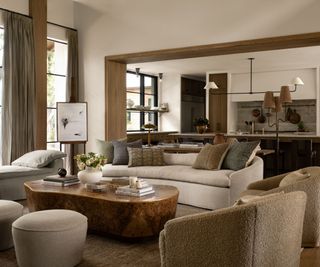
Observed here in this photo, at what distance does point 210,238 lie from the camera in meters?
2.05

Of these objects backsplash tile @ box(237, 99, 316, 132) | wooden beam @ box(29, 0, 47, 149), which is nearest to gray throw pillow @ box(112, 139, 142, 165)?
wooden beam @ box(29, 0, 47, 149)

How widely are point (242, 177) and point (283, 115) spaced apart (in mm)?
6149

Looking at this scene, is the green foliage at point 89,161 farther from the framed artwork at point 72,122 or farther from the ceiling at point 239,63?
the ceiling at point 239,63

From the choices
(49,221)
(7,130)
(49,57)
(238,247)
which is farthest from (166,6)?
(238,247)

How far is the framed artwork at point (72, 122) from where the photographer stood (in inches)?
270

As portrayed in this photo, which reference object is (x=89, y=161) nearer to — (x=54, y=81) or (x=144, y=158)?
(x=144, y=158)

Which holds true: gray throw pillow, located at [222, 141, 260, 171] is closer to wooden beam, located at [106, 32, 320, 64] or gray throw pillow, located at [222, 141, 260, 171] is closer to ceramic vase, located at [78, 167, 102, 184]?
wooden beam, located at [106, 32, 320, 64]

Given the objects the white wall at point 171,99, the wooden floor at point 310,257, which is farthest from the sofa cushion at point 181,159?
the white wall at point 171,99

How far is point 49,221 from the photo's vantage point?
9.60 feet

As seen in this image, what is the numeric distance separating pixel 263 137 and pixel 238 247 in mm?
6716

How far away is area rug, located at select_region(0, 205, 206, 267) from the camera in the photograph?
3100 millimetres

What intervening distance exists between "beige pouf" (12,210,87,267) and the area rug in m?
0.20

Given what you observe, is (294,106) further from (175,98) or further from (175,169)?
(175,169)

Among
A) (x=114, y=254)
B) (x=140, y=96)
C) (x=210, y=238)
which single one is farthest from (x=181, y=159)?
(x=140, y=96)
